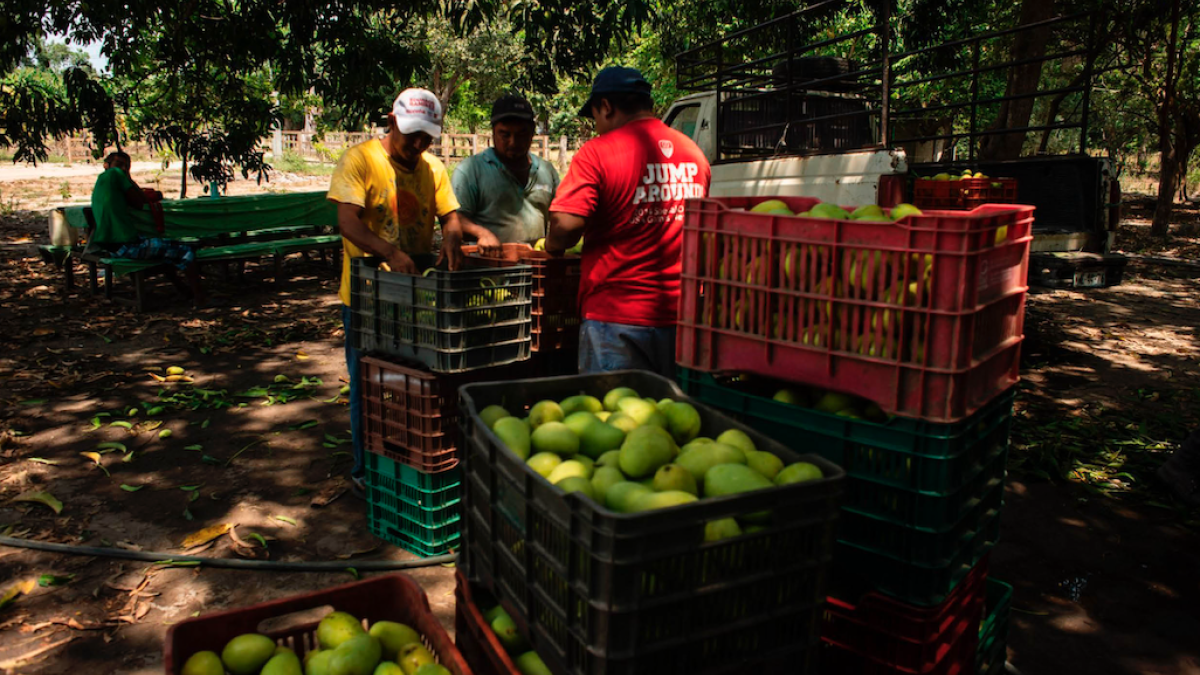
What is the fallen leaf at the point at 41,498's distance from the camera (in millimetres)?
4859

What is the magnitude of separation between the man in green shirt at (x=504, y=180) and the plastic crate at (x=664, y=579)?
348 cm

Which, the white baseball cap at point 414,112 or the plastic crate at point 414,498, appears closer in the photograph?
the plastic crate at point 414,498

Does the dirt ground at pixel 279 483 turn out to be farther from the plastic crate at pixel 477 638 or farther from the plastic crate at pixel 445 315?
the plastic crate at pixel 477 638

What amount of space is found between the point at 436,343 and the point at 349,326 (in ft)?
3.21

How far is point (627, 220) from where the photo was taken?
3.89m

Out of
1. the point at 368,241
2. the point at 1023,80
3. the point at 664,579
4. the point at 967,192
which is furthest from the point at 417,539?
the point at 1023,80

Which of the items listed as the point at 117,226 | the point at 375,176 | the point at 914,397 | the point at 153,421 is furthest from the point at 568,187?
the point at 117,226

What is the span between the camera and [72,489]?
5141 mm

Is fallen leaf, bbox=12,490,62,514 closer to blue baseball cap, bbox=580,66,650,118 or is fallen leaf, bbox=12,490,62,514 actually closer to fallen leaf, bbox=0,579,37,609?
fallen leaf, bbox=0,579,37,609

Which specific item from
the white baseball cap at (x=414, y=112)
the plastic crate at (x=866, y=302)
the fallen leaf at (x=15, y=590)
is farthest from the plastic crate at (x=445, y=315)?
the fallen leaf at (x=15, y=590)

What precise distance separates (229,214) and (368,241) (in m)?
9.03

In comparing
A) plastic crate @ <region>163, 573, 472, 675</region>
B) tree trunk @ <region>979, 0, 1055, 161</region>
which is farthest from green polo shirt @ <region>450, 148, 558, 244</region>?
tree trunk @ <region>979, 0, 1055, 161</region>

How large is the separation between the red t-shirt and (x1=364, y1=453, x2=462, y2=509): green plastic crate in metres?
1.12

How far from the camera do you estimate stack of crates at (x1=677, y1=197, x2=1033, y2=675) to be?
225 centimetres
